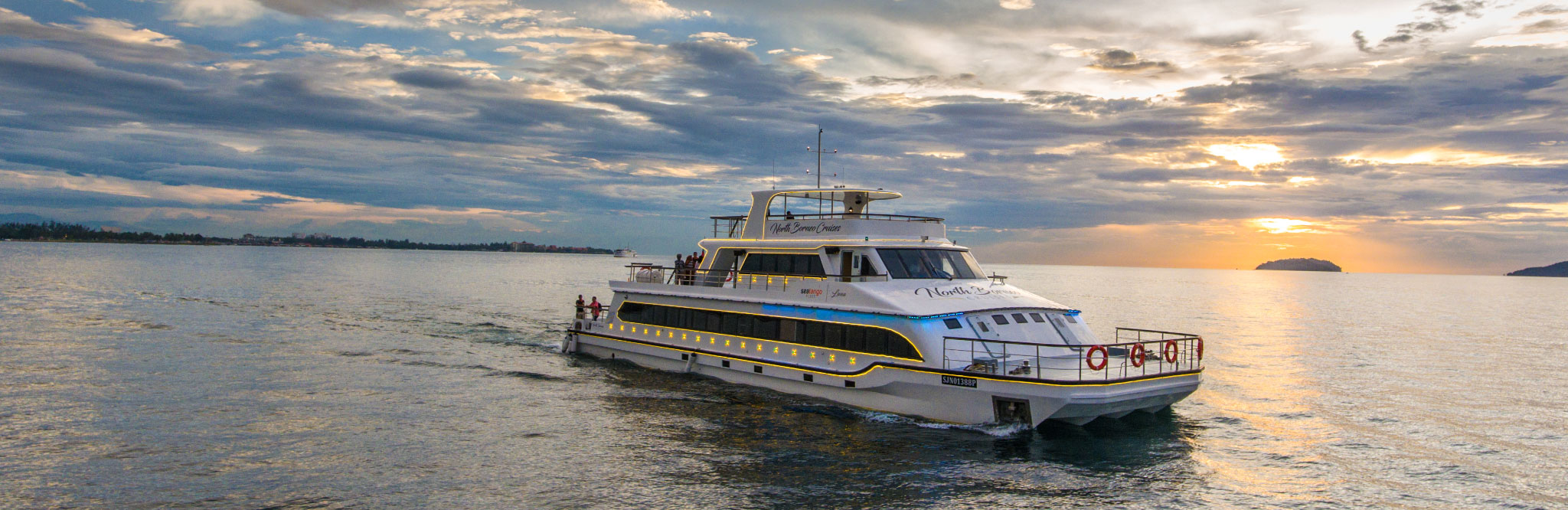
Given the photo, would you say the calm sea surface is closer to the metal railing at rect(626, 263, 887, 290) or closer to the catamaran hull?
the catamaran hull

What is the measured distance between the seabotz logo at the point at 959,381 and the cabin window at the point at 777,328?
897 millimetres

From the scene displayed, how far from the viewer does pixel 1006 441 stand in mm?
17812

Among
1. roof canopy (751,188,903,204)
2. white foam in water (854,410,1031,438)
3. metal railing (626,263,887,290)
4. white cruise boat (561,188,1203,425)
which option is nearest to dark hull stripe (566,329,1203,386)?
white cruise boat (561,188,1203,425)

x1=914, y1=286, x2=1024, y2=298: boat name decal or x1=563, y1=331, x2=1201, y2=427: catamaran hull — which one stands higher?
x1=914, y1=286, x2=1024, y2=298: boat name decal

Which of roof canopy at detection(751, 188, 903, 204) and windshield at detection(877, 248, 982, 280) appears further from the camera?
roof canopy at detection(751, 188, 903, 204)

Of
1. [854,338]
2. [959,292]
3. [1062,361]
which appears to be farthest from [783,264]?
[1062,361]

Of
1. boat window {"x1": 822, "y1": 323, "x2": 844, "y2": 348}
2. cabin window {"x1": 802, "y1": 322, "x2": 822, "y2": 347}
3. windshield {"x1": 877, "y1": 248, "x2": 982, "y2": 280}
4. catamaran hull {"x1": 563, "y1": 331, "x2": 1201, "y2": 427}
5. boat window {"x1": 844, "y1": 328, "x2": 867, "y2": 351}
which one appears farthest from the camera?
windshield {"x1": 877, "y1": 248, "x2": 982, "y2": 280}

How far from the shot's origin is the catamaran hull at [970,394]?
56.9 ft

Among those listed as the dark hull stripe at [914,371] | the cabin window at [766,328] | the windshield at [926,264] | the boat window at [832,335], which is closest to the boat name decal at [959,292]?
the windshield at [926,264]

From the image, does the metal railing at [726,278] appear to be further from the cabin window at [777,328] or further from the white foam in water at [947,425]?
the white foam in water at [947,425]

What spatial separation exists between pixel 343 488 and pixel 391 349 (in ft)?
62.1

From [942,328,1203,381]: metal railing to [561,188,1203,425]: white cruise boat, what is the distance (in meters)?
0.05

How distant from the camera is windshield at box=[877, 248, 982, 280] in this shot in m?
22.1

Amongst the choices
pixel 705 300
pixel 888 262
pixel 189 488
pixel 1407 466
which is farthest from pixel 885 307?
pixel 189 488
